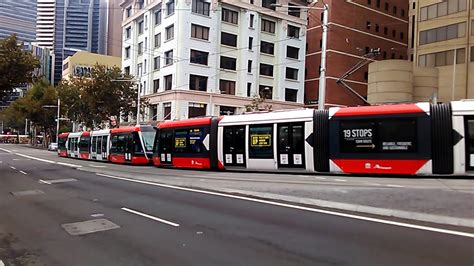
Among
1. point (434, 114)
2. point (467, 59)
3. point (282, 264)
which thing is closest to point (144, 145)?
point (434, 114)

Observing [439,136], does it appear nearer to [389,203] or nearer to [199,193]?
[389,203]

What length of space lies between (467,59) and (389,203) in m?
51.6

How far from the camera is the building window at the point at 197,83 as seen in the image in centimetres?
5484

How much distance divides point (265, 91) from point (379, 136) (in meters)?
43.2

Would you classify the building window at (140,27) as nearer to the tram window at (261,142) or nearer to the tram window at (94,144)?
the tram window at (94,144)

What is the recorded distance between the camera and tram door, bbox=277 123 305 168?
19266mm

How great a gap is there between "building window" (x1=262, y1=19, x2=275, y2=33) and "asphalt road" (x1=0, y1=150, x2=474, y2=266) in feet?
172

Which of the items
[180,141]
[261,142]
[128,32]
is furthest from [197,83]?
[261,142]

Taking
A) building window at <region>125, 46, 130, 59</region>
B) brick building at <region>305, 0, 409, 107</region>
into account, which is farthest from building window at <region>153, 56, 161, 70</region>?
brick building at <region>305, 0, 409, 107</region>

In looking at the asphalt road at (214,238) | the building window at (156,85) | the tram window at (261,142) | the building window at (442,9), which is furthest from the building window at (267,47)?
the asphalt road at (214,238)

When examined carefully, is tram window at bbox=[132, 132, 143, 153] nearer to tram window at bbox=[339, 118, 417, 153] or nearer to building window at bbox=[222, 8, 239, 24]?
tram window at bbox=[339, 118, 417, 153]

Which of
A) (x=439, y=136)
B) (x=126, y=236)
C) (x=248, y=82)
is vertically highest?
(x=248, y=82)

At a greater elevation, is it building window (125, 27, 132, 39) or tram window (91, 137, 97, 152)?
building window (125, 27, 132, 39)

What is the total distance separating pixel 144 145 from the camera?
1315 inches
